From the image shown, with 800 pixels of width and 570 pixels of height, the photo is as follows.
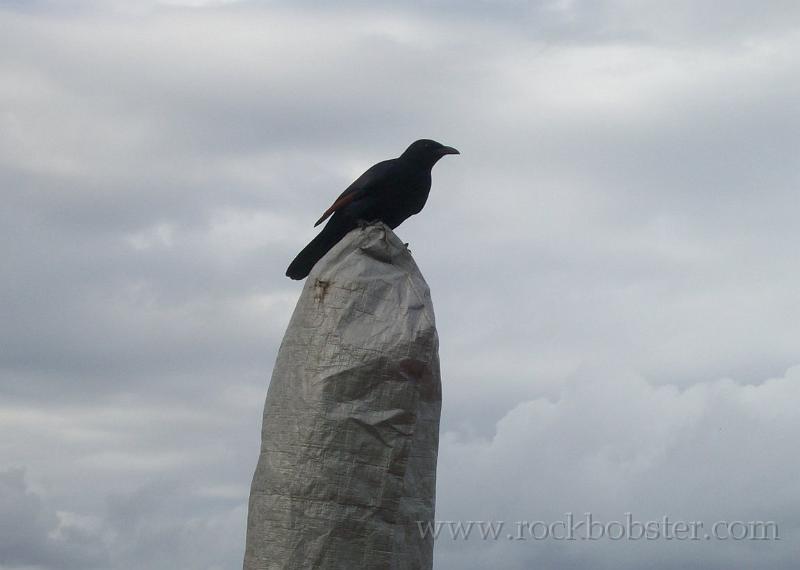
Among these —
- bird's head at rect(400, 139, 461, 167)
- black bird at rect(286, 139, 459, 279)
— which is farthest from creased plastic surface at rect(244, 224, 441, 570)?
bird's head at rect(400, 139, 461, 167)

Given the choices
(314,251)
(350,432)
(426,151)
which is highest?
(426,151)

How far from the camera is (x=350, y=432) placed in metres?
7.57

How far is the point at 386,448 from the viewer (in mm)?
7637

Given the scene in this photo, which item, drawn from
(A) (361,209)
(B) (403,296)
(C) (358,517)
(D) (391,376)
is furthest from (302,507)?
(A) (361,209)

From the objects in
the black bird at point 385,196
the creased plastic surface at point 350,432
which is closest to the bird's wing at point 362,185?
the black bird at point 385,196

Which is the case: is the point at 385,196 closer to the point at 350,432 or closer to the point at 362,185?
the point at 362,185

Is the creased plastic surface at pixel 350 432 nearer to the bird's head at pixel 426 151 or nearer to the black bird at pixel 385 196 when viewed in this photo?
the black bird at pixel 385 196

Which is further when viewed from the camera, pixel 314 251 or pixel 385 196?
pixel 314 251

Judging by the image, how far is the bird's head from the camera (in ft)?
28.9

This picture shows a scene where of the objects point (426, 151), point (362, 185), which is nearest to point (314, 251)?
point (362, 185)

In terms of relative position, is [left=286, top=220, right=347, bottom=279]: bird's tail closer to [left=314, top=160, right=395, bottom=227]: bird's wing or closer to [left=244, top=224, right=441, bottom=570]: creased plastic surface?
[left=314, top=160, right=395, bottom=227]: bird's wing

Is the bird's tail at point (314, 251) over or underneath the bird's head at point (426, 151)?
underneath

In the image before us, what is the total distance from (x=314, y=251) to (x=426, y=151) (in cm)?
125

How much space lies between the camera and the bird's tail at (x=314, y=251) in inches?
346
